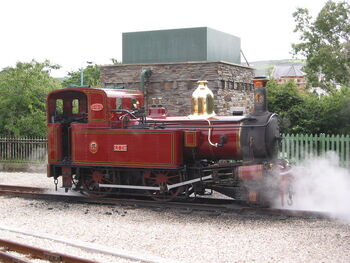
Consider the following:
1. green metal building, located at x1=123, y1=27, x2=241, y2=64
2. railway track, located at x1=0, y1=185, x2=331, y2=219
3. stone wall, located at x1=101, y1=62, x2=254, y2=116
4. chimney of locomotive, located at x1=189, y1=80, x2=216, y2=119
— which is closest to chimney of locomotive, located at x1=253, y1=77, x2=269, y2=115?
chimney of locomotive, located at x1=189, y1=80, x2=216, y2=119

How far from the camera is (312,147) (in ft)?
48.6

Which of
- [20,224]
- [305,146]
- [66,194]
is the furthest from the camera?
[305,146]

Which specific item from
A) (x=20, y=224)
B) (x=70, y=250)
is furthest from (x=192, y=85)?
(x=70, y=250)

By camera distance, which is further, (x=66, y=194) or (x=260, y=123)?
(x=66, y=194)

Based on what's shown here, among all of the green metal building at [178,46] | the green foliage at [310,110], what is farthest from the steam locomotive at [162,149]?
the green foliage at [310,110]

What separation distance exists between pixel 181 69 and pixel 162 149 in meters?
6.35

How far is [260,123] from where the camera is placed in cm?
914

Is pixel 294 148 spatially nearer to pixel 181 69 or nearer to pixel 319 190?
pixel 181 69

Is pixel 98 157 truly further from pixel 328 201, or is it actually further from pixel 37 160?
pixel 37 160

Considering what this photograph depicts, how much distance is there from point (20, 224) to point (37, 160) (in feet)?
32.8

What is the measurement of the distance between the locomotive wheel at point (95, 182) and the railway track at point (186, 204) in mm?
214

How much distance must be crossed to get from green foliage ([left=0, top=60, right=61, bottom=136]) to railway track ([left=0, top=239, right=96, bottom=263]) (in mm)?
14450

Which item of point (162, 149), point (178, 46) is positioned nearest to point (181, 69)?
point (178, 46)

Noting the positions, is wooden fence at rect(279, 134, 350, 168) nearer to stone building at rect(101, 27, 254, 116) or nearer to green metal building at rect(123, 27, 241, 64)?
stone building at rect(101, 27, 254, 116)
